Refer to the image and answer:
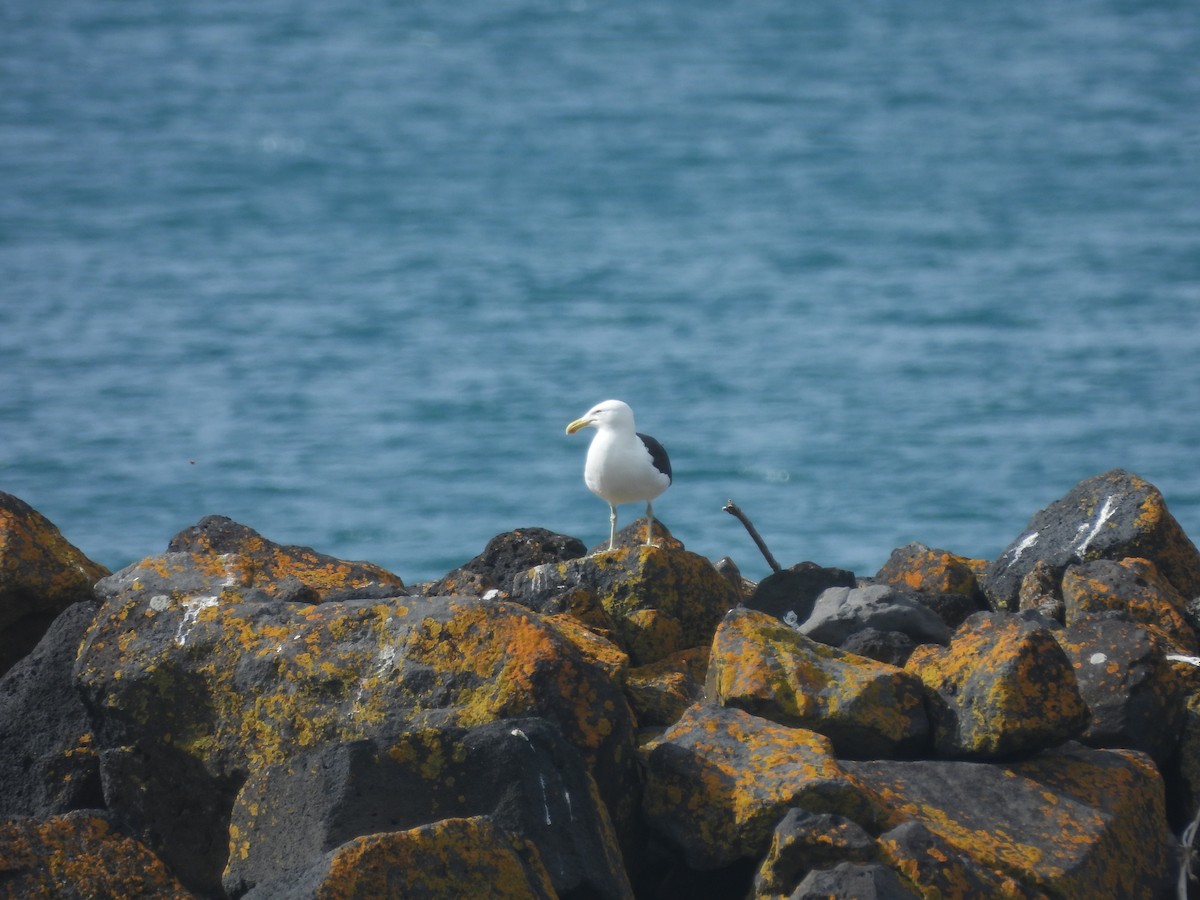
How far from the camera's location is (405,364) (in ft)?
173

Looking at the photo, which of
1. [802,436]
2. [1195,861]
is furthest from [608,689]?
[802,436]

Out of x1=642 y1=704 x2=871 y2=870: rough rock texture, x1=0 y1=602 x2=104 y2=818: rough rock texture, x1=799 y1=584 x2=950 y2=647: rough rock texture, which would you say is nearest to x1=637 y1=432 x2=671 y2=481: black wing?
x1=799 y1=584 x2=950 y2=647: rough rock texture

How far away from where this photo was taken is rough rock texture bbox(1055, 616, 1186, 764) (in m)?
7.51

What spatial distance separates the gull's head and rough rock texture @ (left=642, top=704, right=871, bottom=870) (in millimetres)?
4729

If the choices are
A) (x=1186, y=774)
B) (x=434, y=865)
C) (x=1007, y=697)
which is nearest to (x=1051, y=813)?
(x=1007, y=697)

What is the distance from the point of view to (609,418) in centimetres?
1152

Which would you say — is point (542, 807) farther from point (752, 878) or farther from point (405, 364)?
point (405, 364)

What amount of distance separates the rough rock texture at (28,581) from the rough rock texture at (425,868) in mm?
2893

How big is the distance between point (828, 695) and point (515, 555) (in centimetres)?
272

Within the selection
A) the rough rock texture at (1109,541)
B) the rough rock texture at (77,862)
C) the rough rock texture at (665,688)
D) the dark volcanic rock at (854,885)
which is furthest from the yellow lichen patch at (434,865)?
the rough rock texture at (1109,541)

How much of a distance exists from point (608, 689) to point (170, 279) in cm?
6016

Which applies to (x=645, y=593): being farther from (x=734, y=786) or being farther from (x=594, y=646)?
(x=734, y=786)

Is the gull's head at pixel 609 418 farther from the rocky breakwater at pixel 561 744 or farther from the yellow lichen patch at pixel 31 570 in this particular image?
the yellow lichen patch at pixel 31 570

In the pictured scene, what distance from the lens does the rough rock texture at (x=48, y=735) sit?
7.26 m
